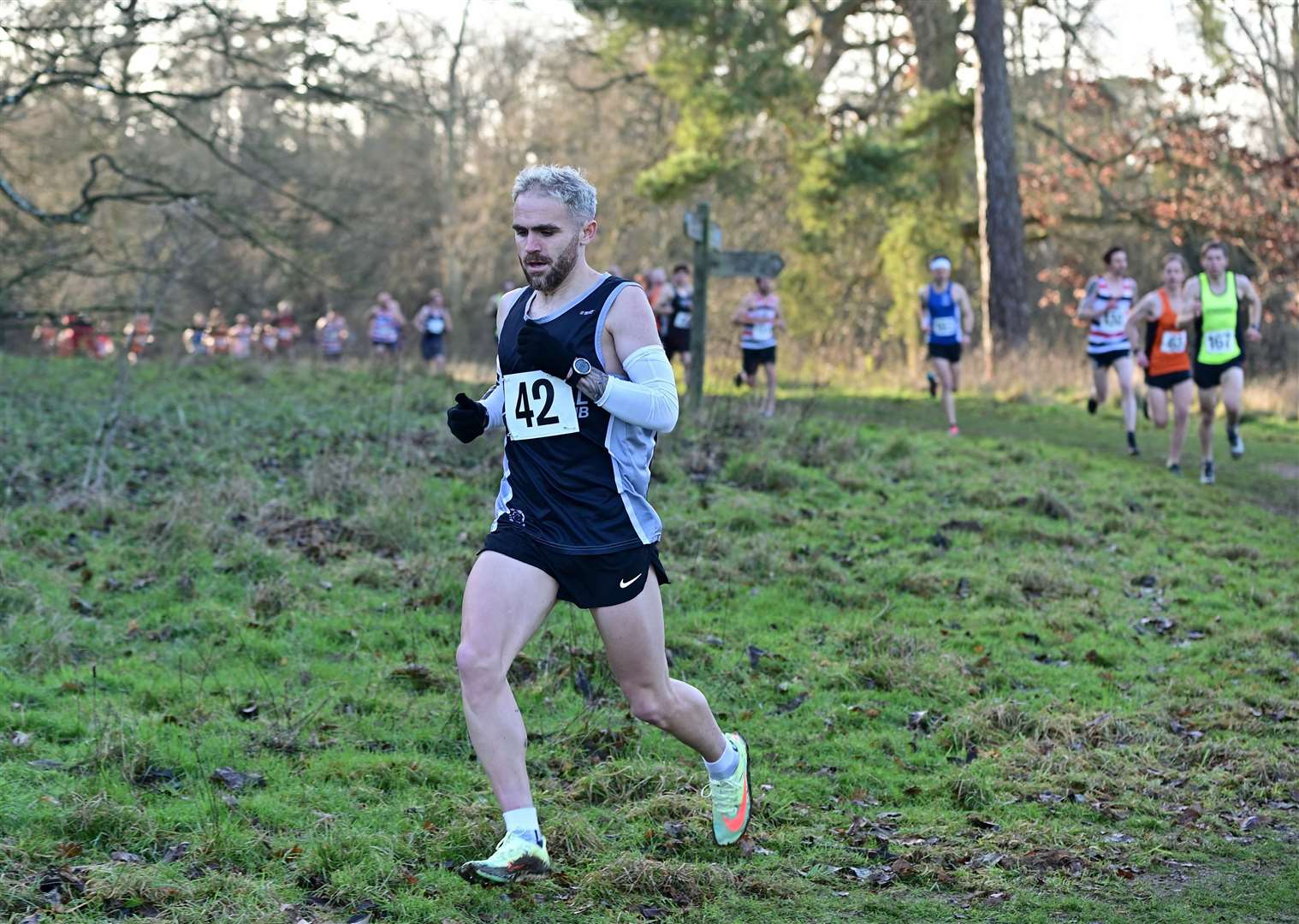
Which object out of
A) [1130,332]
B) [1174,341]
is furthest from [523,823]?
[1130,332]

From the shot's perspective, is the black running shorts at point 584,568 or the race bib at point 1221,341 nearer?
the black running shorts at point 584,568

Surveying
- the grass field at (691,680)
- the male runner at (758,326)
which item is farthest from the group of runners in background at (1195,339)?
the male runner at (758,326)

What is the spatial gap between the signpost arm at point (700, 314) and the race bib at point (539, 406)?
10.3 metres

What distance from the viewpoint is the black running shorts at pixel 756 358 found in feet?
57.6

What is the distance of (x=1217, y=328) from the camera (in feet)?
42.7

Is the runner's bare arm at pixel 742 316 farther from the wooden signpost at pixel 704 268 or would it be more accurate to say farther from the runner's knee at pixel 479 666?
the runner's knee at pixel 479 666

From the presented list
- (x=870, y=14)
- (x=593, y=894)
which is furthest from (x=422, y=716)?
(x=870, y=14)

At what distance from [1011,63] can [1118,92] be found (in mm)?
2630

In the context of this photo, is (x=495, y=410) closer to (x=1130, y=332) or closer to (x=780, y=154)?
(x=1130, y=332)

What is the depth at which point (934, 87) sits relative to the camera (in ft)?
91.2

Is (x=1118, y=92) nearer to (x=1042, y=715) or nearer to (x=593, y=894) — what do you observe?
(x=1042, y=715)

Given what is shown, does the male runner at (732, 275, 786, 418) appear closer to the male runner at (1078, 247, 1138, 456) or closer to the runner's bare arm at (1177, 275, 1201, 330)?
the male runner at (1078, 247, 1138, 456)

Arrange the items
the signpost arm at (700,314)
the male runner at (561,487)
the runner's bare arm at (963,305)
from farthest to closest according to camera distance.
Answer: the runner's bare arm at (963,305), the signpost arm at (700,314), the male runner at (561,487)

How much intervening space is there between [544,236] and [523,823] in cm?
171
